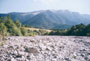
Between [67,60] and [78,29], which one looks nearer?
[67,60]

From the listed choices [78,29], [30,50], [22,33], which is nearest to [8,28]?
[22,33]

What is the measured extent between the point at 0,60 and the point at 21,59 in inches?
57.6

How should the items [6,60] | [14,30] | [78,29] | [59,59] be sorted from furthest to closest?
[78,29] → [14,30] → [59,59] → [6,60]

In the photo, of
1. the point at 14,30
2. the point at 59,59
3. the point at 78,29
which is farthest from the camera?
the point at 78,29

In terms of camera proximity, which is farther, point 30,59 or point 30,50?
point 30,50

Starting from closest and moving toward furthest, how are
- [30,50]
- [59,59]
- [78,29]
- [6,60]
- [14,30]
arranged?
1. [6,60]
2. [59,59]
3. [30,50]
4. [14,30]
5. [78,29]

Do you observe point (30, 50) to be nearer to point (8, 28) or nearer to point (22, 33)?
point (8, 28)

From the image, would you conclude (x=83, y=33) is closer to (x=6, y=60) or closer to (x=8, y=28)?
(x=8, y=28)

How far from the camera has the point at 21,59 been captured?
28.8 feet

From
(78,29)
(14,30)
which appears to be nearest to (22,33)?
(14,30)

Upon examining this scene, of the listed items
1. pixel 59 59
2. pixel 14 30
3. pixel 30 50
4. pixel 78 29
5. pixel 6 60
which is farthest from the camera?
pixel 78 29

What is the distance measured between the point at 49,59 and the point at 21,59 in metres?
2.05

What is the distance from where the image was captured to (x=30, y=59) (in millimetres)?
8969

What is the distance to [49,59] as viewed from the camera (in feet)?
29.9
